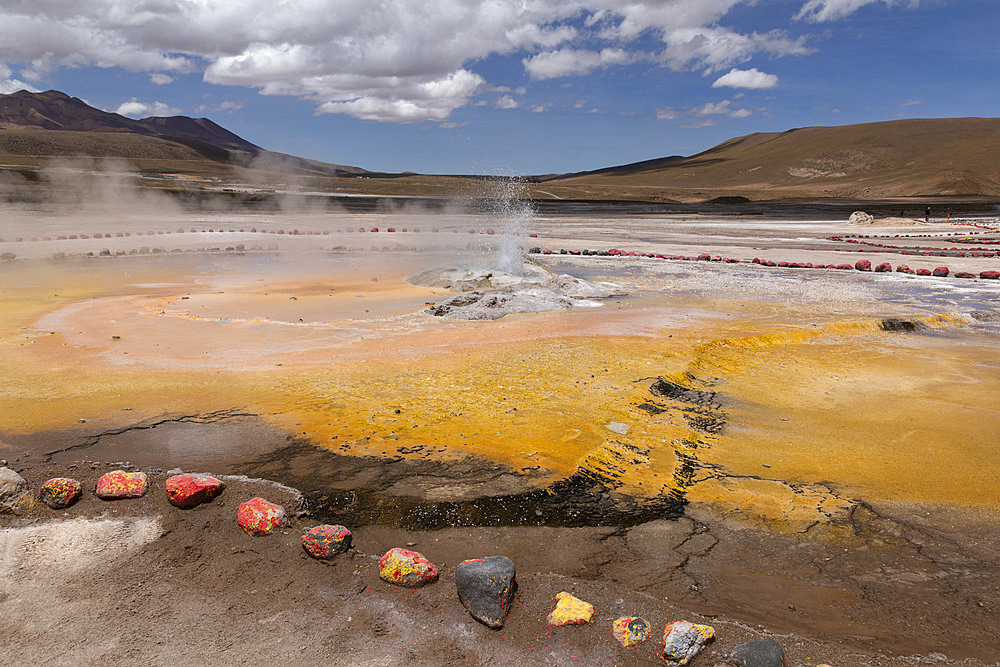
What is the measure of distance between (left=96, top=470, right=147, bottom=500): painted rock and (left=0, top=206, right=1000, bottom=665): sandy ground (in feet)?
0.33

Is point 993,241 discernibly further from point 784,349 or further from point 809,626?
point 809,626

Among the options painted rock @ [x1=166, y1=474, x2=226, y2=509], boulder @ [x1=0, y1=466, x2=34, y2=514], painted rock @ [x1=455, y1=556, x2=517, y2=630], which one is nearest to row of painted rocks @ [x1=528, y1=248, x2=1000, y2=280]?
painted rock @ [x1=455, y1=556, x2=517, y2=630]

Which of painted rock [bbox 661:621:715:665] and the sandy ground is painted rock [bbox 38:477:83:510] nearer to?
the sandy ground

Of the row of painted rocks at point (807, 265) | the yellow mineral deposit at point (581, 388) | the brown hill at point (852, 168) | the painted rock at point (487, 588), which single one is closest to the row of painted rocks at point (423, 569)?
the painted rock at point (487, 588)

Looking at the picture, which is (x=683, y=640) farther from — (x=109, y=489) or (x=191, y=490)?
(x=109, y=489)

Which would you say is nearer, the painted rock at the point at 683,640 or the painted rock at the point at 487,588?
the painted rock at the point at 683,640

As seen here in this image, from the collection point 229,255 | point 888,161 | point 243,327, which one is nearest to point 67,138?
point 229,255

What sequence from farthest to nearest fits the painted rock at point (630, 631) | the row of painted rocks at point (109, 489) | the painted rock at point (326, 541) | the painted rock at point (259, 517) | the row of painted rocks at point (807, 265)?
the row of painted rocks at point (807, 265) < the row of painted rocks at point (109, 489) < the painted rock at point (259, 517) < the painted rock at point (326, 541) < the painted rock at point (630, 631)

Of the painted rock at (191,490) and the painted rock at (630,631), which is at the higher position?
the painted rock at (191,490)

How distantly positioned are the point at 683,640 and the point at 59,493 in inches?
135

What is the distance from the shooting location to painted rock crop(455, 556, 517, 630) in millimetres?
2693

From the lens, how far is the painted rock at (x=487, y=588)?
269cm

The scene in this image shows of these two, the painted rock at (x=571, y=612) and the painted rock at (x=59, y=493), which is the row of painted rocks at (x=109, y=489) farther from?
the painted rock at (x=571, y=612)

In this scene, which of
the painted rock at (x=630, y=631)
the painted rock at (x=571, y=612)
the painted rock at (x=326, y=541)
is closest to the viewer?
the painted rock at (x=630, y=631)
